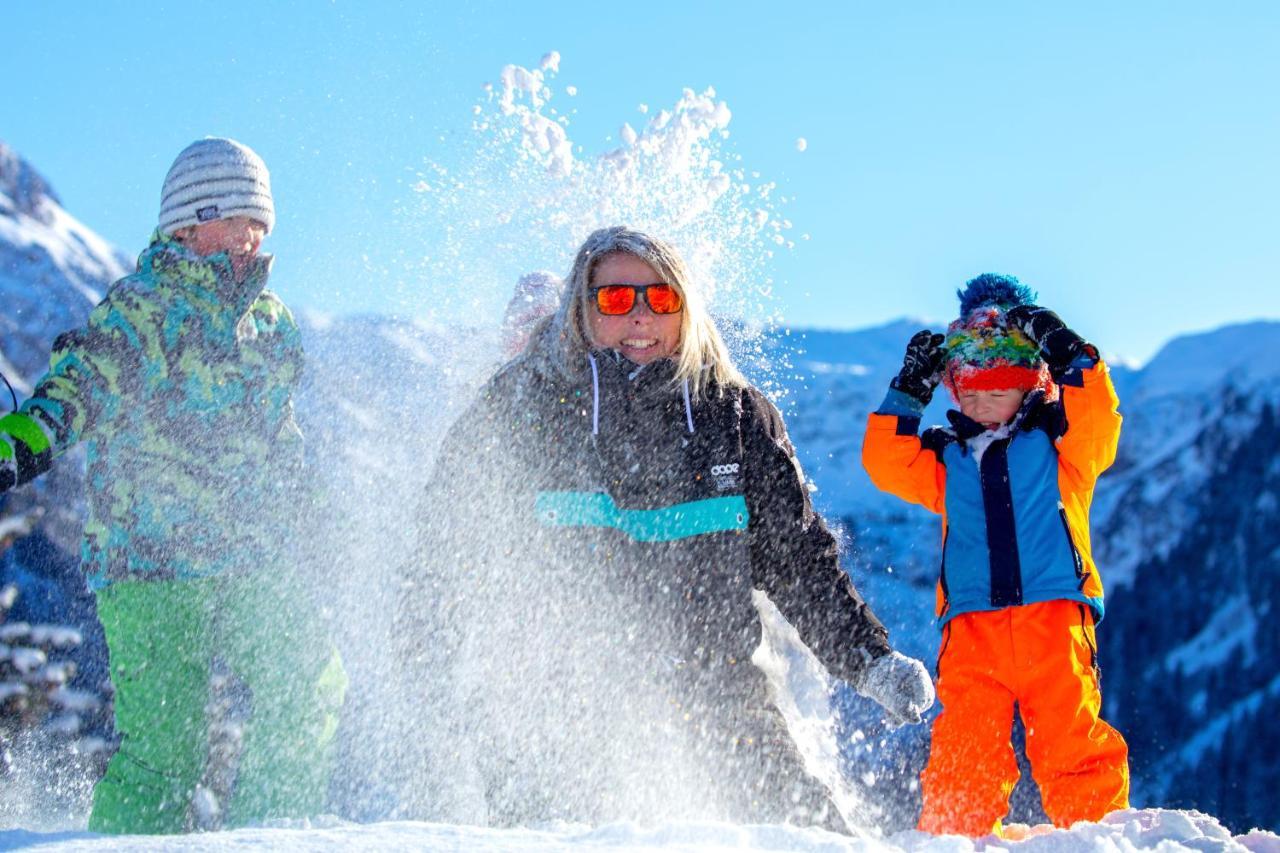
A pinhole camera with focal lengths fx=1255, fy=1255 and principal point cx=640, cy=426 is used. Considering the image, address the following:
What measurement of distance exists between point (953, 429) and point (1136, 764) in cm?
4885

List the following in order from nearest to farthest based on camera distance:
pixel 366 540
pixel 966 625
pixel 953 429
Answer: pixel 966 625 < pixel 953 429 < pixel 366 540

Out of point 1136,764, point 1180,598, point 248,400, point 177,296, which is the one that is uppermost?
point 177,296

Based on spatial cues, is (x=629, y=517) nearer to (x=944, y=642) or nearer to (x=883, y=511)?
Answer: (x=944, y=642)

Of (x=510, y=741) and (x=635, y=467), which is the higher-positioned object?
(x=635, y=467)

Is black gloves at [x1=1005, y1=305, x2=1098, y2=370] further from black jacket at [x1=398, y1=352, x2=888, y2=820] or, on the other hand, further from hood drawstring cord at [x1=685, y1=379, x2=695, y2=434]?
hood drawstring cord at [x1=685, y1=379, x2=695, y2=434]

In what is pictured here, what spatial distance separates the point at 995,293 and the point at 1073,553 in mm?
1053

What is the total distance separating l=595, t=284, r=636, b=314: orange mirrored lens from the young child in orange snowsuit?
1228 mm

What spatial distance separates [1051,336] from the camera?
4293mm

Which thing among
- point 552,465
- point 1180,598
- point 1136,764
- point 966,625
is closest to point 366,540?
point 552,465

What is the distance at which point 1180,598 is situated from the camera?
5641 centimetres

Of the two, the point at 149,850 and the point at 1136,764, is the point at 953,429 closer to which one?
the point at 149,850

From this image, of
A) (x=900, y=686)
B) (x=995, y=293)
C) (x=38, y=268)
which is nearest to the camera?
(x=900, y=686)

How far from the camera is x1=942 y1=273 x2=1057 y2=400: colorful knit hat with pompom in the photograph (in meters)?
4.44

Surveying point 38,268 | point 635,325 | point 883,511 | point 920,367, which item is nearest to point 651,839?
point 635,325
